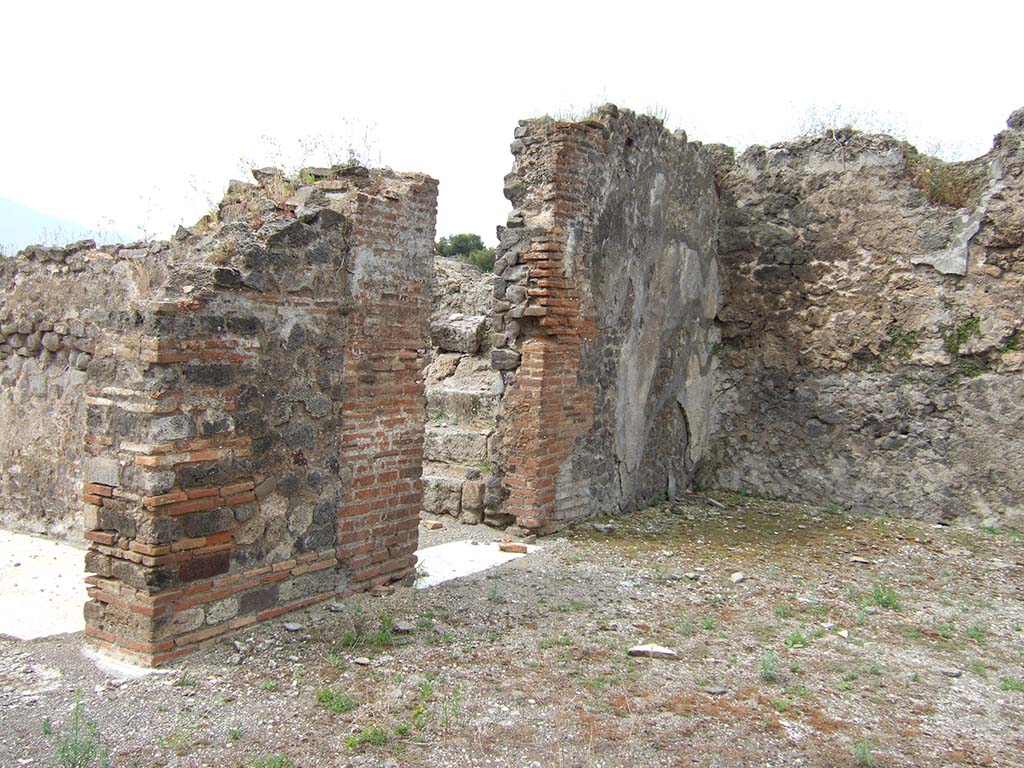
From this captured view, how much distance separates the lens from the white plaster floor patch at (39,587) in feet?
14.6

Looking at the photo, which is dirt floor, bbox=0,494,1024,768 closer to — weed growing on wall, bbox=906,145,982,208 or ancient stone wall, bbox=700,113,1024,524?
ancient stone wall, bbox=700,113,1024,524

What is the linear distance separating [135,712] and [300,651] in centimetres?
83

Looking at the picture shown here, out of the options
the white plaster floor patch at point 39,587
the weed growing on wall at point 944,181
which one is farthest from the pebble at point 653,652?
the weed growing on wall at point 944,181

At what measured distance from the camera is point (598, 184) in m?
7.12

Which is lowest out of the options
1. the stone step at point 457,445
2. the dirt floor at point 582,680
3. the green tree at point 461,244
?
the dirt floor at point 582,680

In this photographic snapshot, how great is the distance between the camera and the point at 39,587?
16.6ft

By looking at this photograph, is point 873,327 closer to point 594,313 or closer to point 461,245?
point 594,313

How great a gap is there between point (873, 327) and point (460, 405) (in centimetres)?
355

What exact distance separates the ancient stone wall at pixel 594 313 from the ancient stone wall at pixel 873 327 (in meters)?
0.72

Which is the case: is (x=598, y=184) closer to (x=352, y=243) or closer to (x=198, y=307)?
(x=352, y=243)

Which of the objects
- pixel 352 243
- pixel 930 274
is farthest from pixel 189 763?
pixel 930 274

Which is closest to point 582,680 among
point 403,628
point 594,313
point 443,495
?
point 403,628

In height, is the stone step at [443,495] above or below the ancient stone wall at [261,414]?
below

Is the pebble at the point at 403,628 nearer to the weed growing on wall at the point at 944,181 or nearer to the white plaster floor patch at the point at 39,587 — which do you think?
the white plaster floor patch at the point at 39,587
